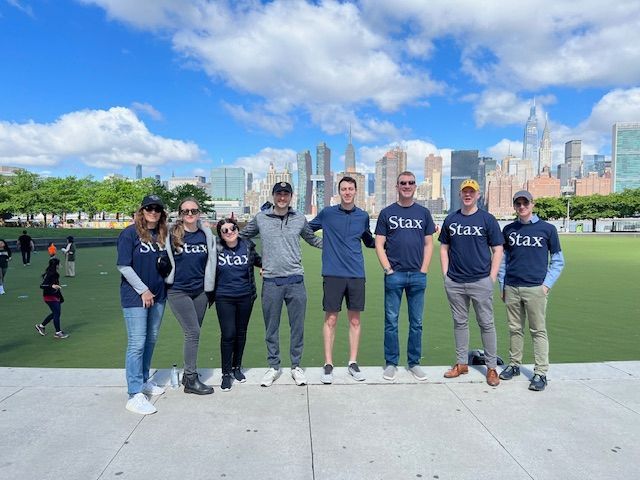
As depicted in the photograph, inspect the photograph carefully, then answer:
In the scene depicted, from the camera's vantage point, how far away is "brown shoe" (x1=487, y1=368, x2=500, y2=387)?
14.9 ft

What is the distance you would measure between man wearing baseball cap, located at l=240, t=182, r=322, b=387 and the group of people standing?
0.03 feet

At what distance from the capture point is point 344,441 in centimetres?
335

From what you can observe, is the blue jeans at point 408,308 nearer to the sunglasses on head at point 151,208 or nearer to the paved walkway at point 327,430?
the paved walkway at point 327,430

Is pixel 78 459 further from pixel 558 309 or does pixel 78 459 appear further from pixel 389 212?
pixel 558 309

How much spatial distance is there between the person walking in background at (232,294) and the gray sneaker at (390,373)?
1469 millimetres

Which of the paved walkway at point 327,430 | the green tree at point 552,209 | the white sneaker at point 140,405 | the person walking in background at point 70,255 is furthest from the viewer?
the green tree at point 552,209

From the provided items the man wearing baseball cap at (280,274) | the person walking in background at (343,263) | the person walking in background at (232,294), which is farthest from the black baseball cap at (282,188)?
the person walking in background at (232,294)

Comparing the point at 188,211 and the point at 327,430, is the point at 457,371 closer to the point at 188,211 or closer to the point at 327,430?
the point at 327,430

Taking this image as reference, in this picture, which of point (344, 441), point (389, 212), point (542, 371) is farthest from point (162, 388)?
point (542, 371)

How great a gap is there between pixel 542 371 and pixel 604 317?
6072mm

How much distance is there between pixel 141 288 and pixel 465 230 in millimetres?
3295

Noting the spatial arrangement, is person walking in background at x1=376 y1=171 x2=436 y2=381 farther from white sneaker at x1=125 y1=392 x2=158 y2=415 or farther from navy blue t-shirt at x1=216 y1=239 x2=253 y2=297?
white sneaker at x1=125 y1=392 x2=158 y2=415

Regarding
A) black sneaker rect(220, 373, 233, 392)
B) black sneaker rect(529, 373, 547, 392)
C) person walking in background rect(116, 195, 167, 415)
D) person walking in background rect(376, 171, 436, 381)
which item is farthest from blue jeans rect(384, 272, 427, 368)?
person walking in background rect(116, 195, 167, 415)

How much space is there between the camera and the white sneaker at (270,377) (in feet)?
14.6
